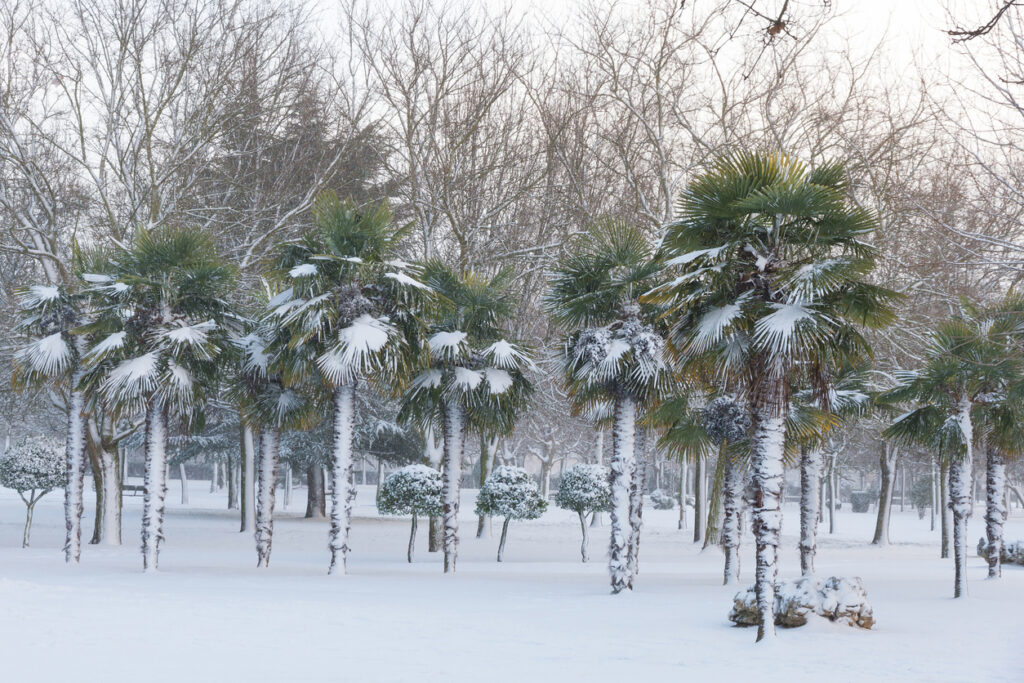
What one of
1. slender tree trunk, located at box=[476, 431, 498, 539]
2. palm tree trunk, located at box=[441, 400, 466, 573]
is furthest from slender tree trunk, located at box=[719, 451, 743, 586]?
slender tree trunk, located at box=[476, 431, 498, 539]

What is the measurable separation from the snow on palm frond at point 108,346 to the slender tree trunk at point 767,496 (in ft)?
46.5

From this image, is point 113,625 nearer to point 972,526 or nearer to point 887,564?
point 887,564

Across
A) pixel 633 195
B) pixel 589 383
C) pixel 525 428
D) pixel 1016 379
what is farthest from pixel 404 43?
pixel 525 428

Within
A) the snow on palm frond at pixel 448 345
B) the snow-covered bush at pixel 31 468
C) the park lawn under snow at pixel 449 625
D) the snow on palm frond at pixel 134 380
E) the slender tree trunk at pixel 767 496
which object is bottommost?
the park lawn under snow at pixel 449 625

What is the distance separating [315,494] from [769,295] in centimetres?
3588

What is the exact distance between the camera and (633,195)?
95.8 ft

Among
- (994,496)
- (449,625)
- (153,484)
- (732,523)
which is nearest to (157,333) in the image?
(153,484)

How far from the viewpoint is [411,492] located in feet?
90.8

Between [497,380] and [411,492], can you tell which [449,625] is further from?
[411,492]

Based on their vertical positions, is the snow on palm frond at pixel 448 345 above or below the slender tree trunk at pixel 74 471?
above

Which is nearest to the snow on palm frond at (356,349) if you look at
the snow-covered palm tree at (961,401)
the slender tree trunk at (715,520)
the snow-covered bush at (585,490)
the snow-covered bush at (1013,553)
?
the snow-covered palm tree at (961,401)

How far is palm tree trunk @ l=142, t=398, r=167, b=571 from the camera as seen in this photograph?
21609 mm

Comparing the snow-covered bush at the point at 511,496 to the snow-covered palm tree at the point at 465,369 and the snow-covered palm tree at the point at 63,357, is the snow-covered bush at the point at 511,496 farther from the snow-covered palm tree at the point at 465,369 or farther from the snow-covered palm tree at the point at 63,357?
the snow-covered palm tree at the point at 63,357

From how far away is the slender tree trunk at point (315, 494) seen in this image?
45281mm
